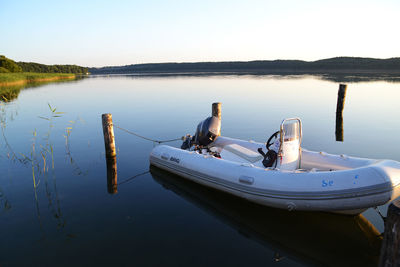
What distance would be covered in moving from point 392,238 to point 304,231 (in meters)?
1.99

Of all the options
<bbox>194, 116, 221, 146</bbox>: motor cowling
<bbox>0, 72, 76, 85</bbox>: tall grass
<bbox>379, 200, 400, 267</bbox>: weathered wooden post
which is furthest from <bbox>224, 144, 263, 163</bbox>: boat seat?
<bbox>0, 72, 76, 85</bbox>: tall grass

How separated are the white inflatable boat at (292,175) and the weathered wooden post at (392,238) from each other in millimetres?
1611

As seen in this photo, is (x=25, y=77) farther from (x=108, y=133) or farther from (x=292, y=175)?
(x=292, y=175)

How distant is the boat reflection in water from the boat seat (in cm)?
107

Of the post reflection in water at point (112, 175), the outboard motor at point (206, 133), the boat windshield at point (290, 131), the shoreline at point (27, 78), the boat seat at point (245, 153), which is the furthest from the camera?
the shoreline at point (27, 78)

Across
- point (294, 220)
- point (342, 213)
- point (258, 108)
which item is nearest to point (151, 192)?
point (294, 220)

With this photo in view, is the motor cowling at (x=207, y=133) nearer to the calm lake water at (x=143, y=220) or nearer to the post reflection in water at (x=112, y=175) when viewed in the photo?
the calm lake water at (x=143, y=220)

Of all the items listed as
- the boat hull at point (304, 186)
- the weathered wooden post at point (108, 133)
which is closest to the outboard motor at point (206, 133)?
the boat hull at point (304, 186)

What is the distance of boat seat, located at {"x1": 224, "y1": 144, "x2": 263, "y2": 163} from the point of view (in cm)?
621

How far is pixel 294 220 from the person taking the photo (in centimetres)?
474

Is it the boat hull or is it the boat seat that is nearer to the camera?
the boat hull

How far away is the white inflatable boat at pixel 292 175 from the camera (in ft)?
13.5

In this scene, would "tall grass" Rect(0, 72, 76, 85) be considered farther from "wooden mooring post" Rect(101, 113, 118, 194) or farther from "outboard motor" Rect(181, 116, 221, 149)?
"outboard motor" Rect(181, 116, 221, 149)

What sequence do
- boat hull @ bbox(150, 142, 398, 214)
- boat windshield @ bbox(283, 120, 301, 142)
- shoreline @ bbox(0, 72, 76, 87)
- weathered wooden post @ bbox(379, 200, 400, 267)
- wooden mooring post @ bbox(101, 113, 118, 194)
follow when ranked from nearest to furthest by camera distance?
weathered wooden post @ bbox(379, 200, 400, 267)
boat hull @ bbox(150, 142, 398, 214)
boat windshield @ bbox(283, 120, 301, 142)
wooden mooring post @ bbox(101, 113, 118, 194)
shoreline @ bbox(0, 72, 76, 87)
